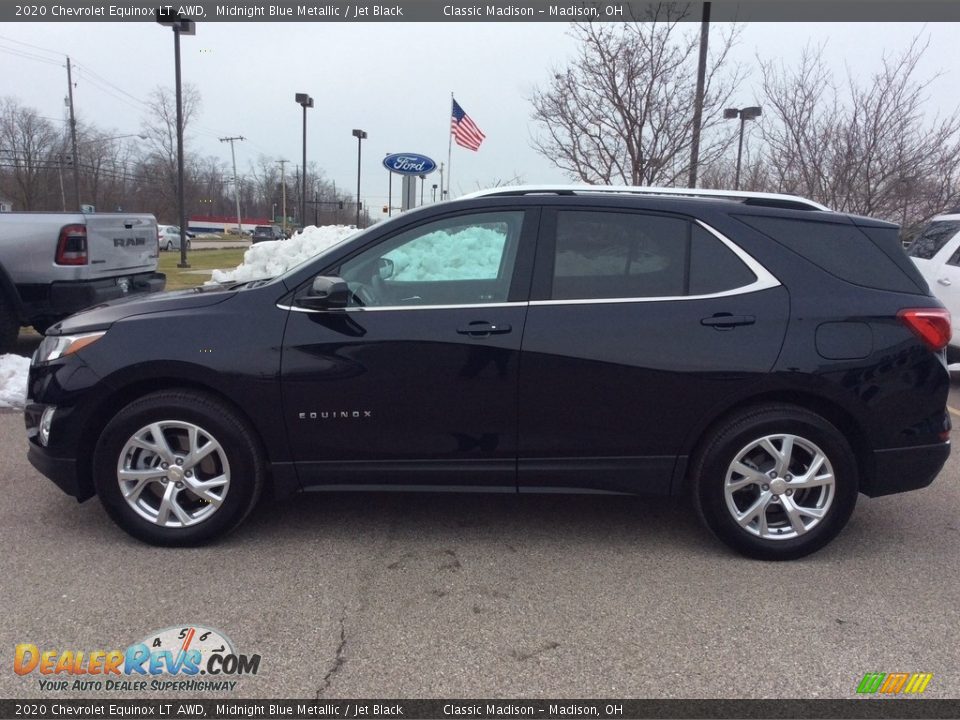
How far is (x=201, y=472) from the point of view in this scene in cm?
386

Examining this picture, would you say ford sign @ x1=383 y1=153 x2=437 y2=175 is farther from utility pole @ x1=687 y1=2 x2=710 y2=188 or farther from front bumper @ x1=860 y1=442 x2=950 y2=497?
front bumper @ x1=860 y1=442 x2=950 y2=497

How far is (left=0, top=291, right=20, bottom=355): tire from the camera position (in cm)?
754

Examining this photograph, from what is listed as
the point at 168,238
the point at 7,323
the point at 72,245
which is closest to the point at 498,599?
the point at 72,245

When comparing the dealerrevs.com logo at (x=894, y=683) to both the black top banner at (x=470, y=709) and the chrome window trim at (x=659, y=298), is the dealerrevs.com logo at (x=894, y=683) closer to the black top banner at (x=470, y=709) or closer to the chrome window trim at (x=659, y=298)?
the black top banner at (x=470, y=709)

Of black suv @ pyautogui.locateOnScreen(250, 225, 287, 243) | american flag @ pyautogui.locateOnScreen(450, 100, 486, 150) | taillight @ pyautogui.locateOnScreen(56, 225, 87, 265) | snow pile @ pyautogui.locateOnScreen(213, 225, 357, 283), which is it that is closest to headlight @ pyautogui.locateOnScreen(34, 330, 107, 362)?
taillight @ pyautogui.locateOnScreen(56, 225, 87, 265)

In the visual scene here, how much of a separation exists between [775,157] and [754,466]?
10922 millimetres

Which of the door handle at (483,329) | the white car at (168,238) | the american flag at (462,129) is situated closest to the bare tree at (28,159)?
the white car at (168,238)

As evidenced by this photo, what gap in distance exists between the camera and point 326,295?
3.67 meters

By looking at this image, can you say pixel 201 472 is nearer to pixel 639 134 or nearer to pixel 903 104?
pixel 639 134

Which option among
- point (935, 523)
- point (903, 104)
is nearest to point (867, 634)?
point (935, 523)

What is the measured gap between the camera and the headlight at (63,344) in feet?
12.5

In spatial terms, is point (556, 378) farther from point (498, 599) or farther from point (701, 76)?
point (701, 76)

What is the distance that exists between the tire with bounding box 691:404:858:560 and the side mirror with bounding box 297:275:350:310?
193 cm

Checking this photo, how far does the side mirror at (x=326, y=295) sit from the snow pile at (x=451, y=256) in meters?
→ 0.37
